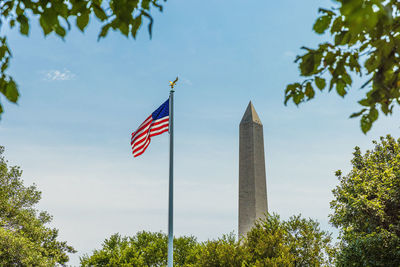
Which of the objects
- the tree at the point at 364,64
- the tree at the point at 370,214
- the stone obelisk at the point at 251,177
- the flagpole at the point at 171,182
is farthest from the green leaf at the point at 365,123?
the stone obelisk at the point at 251,177

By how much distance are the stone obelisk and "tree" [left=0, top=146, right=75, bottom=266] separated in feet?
46.5

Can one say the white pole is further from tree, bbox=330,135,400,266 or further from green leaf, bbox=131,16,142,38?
green leaf, bbox=131,16,142,38

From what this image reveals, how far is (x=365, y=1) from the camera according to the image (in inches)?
162

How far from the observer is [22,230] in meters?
29.8

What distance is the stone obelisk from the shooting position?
28.3 m

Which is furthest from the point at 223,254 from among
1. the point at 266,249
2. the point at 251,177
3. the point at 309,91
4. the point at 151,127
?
the point at 309,91

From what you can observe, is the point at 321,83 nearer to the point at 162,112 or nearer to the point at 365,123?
Result: the point at 365,123

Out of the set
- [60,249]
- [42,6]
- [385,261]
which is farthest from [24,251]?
[42,6]

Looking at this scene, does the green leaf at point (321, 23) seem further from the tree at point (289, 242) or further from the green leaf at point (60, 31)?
the tree at point (289, 242)

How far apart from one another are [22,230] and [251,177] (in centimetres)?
1679

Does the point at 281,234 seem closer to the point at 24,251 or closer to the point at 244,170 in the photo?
the point at 244,170

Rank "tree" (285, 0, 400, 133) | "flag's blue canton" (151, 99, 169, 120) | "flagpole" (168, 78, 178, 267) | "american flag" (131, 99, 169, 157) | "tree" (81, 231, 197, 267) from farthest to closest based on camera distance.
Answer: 1. "tree" (81, 231, 197, 267)
2. "flag's blue canton" (151, 99, 169, 120)
3. "american flag" (131, 99, 169, 157)
4. "flagpole" (168, 78, 178, 267)
5. "tree" (285, 0, 400, 133)

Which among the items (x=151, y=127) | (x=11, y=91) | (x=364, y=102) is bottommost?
(x=364, y=102)

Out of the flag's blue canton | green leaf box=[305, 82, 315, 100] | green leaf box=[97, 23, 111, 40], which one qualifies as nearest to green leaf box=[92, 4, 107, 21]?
green leaf box=[97, 23, 111, 40]
